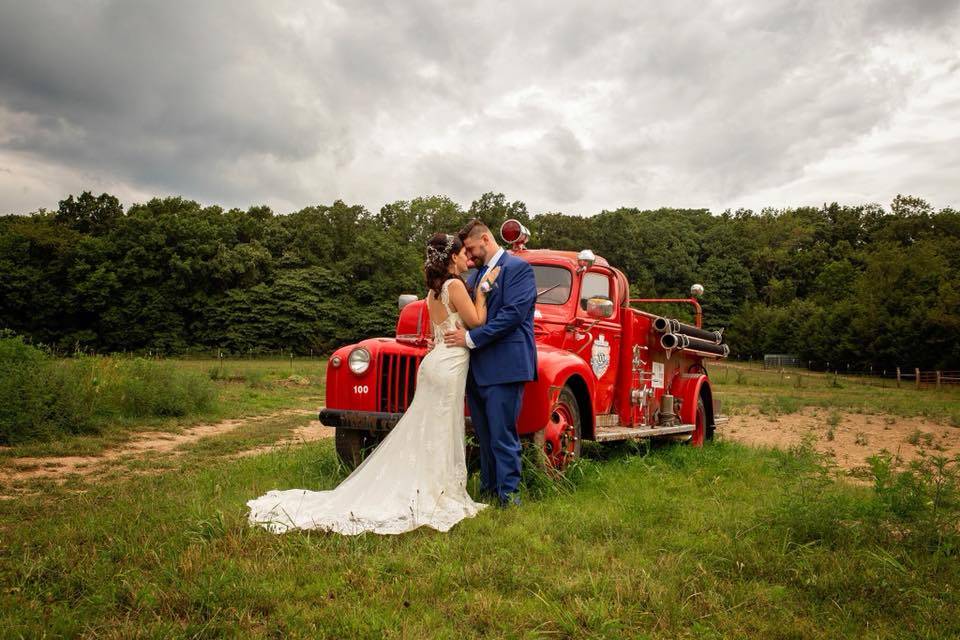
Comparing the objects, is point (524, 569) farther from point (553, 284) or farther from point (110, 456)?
point (110, 456)

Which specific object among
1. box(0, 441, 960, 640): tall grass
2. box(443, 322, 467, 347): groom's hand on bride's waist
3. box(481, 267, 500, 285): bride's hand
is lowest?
box(0, 441, 960, 640): tall grass

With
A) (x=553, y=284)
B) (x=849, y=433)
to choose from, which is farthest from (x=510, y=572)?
(x=849, y=433)

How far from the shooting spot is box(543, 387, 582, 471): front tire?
6.41 metres

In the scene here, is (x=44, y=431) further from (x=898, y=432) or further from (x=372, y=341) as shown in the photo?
(x=898, y=432)

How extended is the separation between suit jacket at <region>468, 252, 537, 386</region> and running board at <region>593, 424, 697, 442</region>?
69.3 inches

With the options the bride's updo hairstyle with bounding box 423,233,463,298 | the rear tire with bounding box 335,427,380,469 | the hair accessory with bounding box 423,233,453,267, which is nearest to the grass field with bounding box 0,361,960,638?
the rear tire with bounding box 335,427,380,469

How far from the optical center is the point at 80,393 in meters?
11.2

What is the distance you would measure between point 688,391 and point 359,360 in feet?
16.7

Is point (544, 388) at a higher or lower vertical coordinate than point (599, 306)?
lower

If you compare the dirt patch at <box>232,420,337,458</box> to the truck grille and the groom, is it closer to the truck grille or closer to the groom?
the truck grille

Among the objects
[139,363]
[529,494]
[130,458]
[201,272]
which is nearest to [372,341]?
[529,494]

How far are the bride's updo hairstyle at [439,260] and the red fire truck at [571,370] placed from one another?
42.4 inches

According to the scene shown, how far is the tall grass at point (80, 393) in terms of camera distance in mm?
9711

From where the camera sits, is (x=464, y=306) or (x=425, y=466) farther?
(x=464, y=306)
